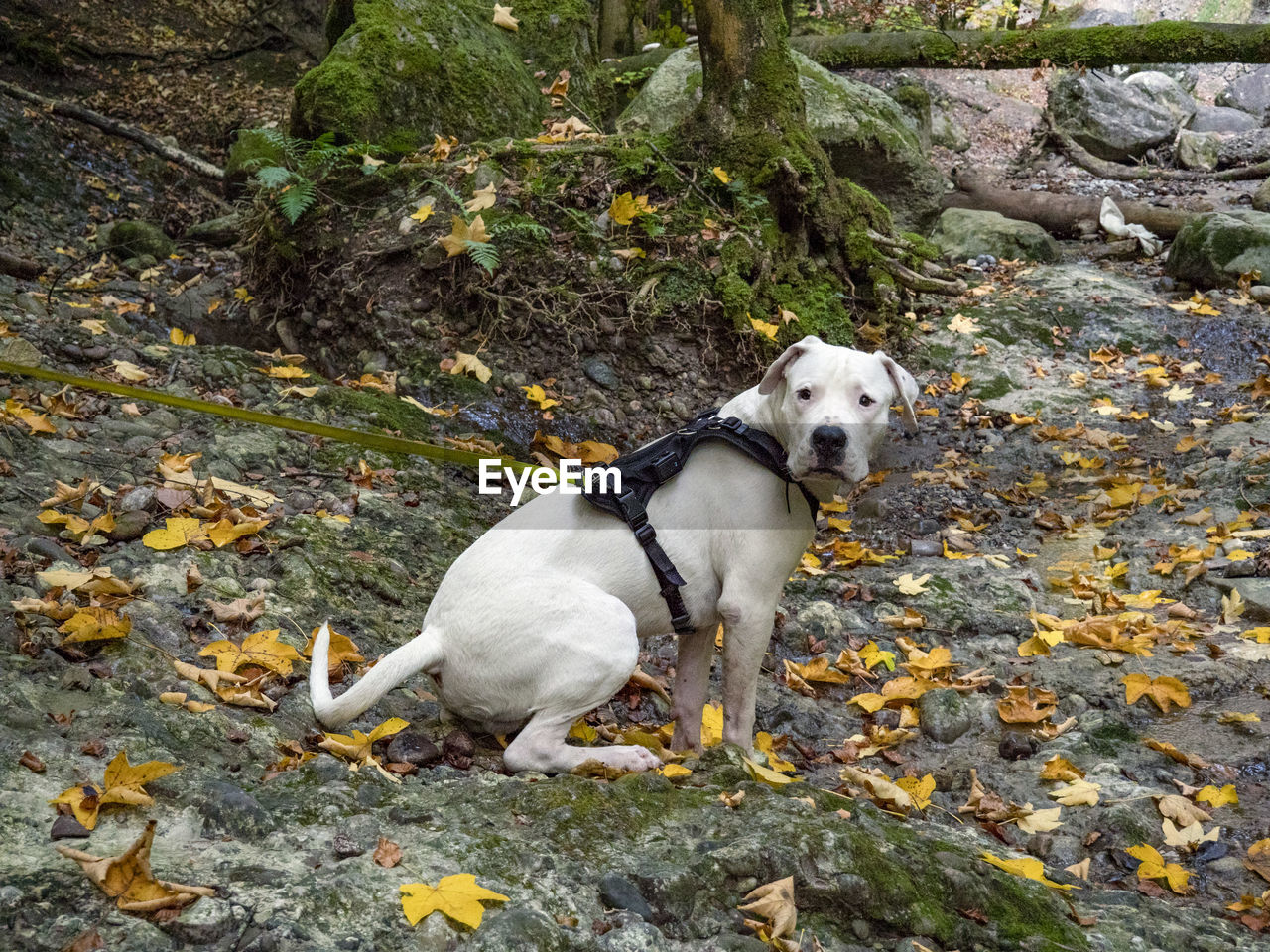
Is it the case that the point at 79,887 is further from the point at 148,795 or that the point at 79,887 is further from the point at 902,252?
the point at 902,252

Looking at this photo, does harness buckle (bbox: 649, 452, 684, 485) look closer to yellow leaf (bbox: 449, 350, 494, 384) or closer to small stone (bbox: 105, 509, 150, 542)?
small stone (bbox: 105, 509, 150, 542)

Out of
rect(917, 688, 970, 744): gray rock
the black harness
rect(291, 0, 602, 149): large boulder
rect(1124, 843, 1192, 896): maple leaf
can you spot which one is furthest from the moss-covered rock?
rect(1124, 843, 1192, 896): maple leaf

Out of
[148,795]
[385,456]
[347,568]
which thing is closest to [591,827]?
[148,795]

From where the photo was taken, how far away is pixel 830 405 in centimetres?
343

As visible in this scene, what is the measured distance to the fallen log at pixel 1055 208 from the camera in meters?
11.7

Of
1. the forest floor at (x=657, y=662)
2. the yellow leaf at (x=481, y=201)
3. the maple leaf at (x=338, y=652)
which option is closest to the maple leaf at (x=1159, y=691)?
the forest floor at (x=657, y=662)

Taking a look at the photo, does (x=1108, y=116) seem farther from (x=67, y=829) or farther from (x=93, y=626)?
(x=67, y=829)

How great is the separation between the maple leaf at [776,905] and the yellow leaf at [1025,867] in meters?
0.82

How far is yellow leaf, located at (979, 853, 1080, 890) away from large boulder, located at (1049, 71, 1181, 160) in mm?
17599

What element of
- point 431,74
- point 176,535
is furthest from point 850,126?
point 176,535

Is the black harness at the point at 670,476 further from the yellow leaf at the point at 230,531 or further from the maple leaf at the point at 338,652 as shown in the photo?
the yellow leaf at the point at 230,531

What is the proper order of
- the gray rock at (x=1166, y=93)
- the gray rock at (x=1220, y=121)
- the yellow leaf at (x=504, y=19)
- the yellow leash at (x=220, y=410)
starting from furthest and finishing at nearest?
the gray rock at (x=1220, y=121), the gray rock at (x=1166, y=93), the yellow leaf at (x=504, y=19), the yellow leash at (x=220, y=410)

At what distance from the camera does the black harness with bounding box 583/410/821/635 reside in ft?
11.5

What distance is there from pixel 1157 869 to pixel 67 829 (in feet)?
10.9
